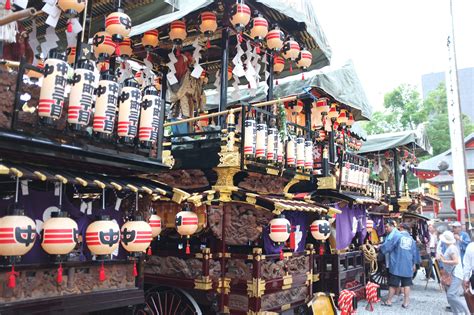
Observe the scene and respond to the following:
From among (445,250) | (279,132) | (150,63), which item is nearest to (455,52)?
(445,250)

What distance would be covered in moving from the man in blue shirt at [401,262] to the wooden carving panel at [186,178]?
7.22 m

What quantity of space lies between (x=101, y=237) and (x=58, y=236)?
2.13 feet

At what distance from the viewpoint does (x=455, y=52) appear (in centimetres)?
1920

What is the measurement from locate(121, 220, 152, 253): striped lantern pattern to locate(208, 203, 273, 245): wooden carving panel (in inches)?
126

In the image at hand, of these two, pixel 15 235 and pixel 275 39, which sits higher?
pixel 275 39

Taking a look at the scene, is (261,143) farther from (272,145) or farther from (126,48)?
(126,48)

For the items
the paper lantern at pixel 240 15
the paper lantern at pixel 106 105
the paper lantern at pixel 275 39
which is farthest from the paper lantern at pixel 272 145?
the paper lantern at pixel 106 105

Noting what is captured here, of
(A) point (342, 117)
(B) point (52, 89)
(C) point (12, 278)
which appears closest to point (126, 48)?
(B) point (52, 89)

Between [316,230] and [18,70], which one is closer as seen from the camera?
[18,70]

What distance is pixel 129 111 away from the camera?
6.18 m

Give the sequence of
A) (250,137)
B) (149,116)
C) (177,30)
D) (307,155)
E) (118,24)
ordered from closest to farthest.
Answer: (149,116) → (118,24) → (250,137) → (177,30) → (307,155)

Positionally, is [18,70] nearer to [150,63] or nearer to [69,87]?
[69,87]

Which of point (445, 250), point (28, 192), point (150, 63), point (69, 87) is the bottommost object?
point (445, 250)

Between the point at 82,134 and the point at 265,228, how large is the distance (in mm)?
5083
